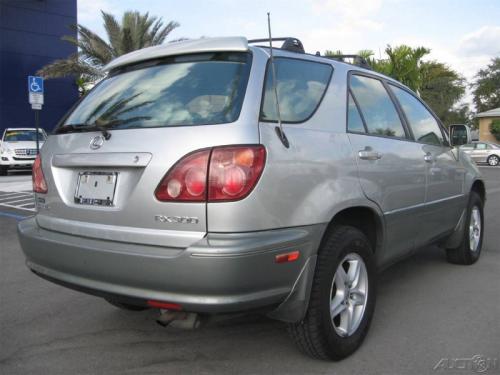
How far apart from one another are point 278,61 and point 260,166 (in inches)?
29.1

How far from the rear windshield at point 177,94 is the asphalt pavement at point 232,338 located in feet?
4.05

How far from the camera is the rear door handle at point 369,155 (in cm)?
306

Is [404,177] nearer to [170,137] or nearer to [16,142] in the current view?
[170,137]

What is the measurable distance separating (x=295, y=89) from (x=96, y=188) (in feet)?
3.86

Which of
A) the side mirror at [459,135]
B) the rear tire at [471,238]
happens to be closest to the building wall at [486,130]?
the rear tire at [471,238]

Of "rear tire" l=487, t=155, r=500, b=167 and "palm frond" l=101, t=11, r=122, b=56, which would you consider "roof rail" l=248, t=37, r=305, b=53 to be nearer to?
"palm frond" l=101, t=11, r=122, b=56

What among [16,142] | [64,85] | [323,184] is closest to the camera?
[323,184]

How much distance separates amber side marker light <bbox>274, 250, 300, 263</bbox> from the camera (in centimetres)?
239

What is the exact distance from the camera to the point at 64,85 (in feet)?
78.2

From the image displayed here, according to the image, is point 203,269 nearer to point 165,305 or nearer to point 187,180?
point 165,305

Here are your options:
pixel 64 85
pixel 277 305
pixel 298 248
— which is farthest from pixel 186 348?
pixel 64 85

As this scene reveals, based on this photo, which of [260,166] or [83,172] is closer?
[260,166]

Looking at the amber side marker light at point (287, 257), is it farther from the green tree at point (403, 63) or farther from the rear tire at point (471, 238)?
the green tree at point (403, 63)

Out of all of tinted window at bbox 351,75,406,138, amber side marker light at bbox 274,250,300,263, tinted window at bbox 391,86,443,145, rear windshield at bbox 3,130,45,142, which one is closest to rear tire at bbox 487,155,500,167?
rear windshield at bbox 3,130,45,142
